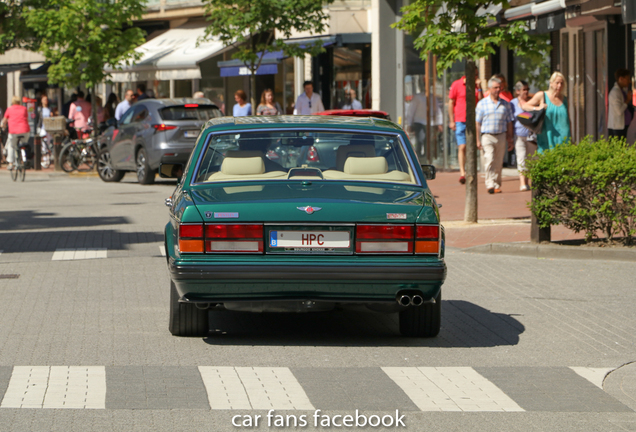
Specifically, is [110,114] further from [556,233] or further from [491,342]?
[491,342]

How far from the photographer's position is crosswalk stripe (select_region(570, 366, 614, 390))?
6.30 m

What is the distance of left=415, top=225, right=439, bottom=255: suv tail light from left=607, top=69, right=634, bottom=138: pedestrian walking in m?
11.6

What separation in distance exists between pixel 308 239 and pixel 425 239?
0.72 metres

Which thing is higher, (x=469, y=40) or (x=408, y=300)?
(x=469, y=40)

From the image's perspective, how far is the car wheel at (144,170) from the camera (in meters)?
23.2

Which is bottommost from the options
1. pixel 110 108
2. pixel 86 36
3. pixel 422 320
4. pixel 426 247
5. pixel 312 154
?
pixel 422 320

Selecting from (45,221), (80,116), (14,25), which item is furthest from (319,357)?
(14,25)

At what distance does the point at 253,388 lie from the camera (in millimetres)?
6000

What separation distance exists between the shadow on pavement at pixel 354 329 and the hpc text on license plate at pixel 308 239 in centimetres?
46

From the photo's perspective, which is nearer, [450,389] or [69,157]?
[450,389]

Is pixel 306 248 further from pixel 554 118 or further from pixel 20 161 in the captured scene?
pixel 20 161

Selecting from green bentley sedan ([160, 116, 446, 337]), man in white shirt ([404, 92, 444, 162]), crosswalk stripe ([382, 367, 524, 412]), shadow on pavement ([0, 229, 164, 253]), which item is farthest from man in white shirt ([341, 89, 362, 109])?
crosswalk stripe ([382, 367, 524, 412])

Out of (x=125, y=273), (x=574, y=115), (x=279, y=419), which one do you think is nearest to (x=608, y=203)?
(x=125, y=273)

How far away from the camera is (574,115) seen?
72.8ft
